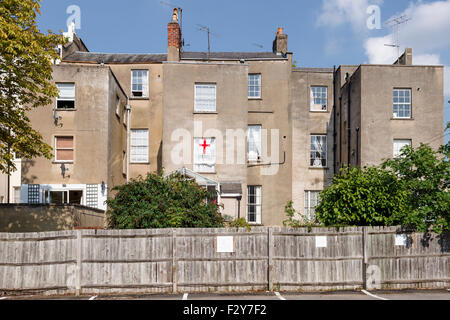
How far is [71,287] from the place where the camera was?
50.2ft

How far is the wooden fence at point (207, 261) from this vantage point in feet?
50.6

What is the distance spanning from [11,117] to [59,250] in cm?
624

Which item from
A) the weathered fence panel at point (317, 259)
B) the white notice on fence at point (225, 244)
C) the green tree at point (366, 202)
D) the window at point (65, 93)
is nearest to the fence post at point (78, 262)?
the white notice on fence at point (225, 244)

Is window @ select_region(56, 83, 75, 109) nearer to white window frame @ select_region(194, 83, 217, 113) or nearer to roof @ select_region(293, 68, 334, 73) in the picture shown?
white window frame @ select_region(194, 83, 217, 113)

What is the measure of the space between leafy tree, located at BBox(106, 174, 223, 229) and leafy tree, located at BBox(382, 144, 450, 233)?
6.86 m

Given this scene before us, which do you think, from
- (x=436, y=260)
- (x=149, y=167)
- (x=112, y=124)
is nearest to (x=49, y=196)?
(x=112, y=124)

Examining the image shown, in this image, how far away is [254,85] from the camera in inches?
Answer: 1240

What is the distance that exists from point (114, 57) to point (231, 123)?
11587 millimetres

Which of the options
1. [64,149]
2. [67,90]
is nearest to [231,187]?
[64,149]

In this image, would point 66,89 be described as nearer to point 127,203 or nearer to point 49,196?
point 49,196

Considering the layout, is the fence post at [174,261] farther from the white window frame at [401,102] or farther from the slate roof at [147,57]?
the slate roof at [147,57]

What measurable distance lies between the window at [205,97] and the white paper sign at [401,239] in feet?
49.5

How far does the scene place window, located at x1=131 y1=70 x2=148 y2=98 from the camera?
32.0 meters

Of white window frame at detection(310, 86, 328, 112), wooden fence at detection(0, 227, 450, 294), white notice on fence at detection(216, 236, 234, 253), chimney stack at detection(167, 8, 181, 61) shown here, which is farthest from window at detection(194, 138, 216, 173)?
white notice on fence at detection(216, 236, 234, 253)
